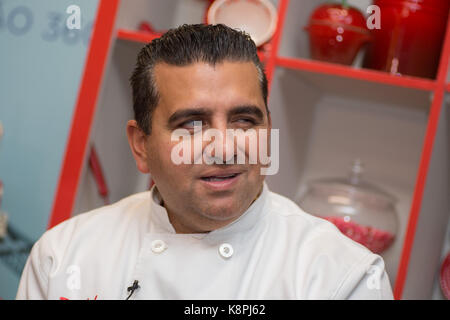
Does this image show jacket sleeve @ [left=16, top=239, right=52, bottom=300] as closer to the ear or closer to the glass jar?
the ear

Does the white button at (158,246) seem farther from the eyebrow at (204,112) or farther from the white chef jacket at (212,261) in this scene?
the eyebrow at (204,112)

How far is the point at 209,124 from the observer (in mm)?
861

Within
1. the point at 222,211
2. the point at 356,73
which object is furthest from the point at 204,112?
the point at 356,73

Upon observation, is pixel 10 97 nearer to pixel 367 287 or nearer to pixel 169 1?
pixel 169 1

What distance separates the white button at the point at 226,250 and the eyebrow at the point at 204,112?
206 millimetres

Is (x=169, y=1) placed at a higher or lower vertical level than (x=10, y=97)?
higher

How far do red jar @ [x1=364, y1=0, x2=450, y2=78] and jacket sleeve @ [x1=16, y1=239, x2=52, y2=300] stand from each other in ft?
3.10

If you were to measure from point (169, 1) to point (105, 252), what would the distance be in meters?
1.03

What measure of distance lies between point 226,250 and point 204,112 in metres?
0.22

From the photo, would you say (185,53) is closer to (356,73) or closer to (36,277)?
(36,277)

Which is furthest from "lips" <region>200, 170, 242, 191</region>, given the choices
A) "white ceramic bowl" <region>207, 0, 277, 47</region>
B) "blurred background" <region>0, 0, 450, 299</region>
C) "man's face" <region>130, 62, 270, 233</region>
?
"white ceramic bowl" <region>207, 0, 277, 47</region>

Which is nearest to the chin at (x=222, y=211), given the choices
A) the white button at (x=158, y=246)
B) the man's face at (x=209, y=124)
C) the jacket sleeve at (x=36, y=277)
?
the man's face at (x=209, y=124)

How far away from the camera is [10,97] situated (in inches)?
63.2
